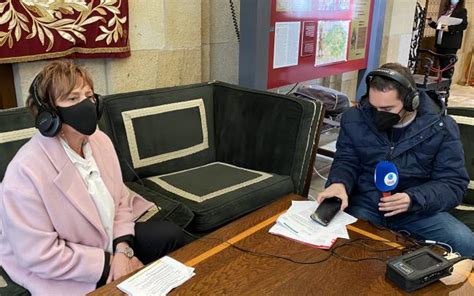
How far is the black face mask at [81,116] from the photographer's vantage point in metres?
1.34

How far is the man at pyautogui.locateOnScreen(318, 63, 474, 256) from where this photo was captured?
163cm

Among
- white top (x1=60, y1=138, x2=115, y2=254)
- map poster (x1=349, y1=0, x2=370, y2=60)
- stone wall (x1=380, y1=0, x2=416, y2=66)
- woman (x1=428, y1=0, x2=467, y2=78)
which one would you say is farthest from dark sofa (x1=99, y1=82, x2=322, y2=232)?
woman (x1=428, y1=0, x2=467, y2=78)

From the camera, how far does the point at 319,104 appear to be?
2205 millimetres

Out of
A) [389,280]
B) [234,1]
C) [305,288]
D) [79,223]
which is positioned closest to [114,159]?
[79,223]

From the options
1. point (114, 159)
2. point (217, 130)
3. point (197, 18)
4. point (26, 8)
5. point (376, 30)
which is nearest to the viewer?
point (114, 159)

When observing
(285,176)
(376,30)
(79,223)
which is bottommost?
(285,176)

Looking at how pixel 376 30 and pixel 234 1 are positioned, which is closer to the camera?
pixel 234 1

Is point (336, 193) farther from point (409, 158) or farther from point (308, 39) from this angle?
point (308, 39)

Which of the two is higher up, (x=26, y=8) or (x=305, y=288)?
(x=26, y=8)

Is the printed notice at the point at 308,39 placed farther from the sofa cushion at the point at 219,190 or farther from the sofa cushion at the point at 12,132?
the sofa cushion at the point at 12,132

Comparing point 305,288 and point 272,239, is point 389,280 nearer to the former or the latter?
point 305,288

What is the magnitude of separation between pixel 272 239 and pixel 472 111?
4.10 ft

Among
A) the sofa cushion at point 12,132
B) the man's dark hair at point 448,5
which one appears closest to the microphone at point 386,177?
the sofa cushion at point 12,132

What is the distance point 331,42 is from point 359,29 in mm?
470
